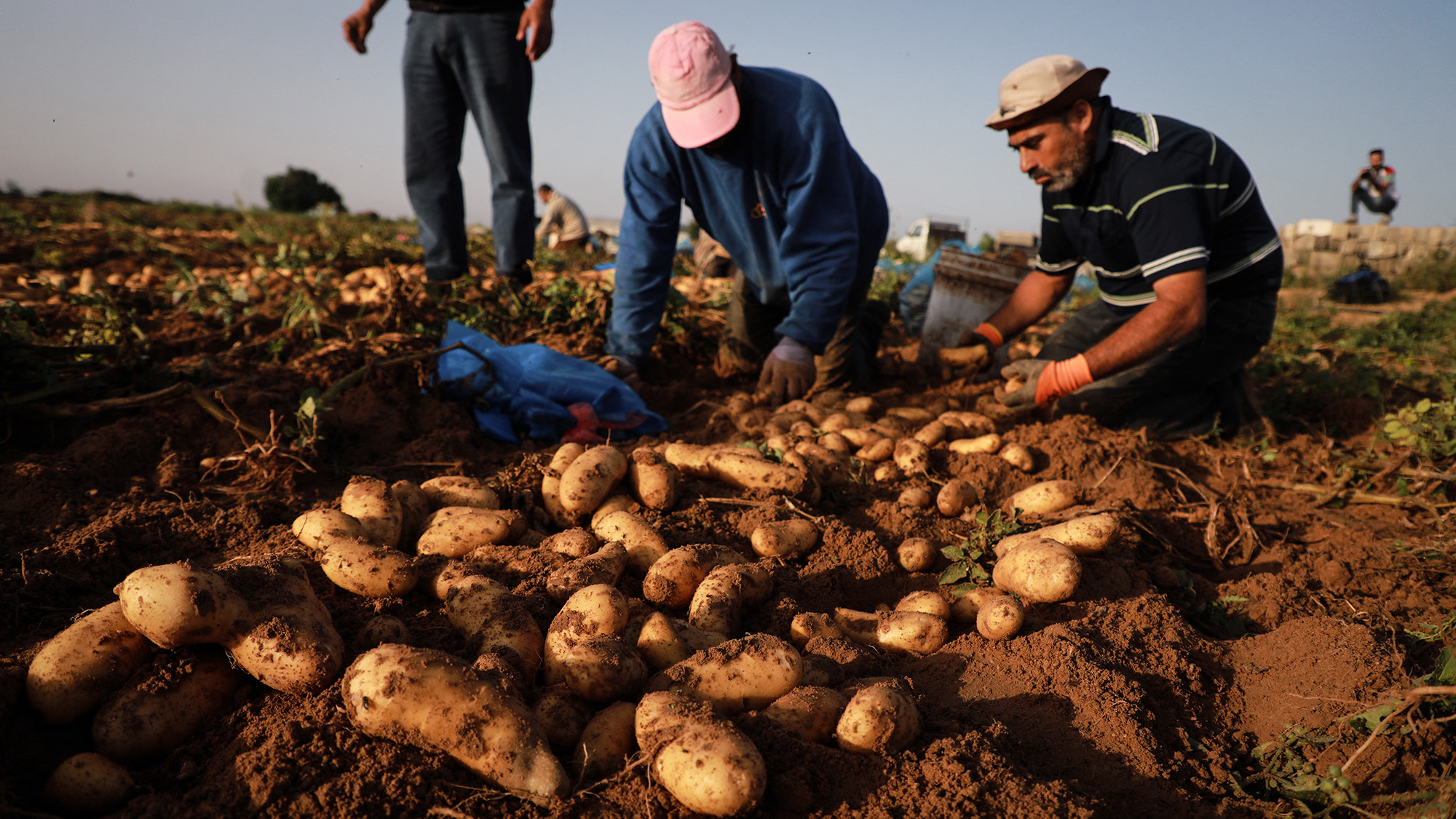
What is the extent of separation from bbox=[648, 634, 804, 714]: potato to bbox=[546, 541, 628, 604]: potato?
0.34 meters

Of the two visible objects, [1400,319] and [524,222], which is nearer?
[524,222]

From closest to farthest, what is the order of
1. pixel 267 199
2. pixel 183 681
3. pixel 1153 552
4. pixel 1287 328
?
1. pixel 183 681
2. pixel 1153 552
3. pixel 1287 328
4. pixel 267 199

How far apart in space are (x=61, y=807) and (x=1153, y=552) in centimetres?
241

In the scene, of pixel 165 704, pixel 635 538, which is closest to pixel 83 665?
pixel 165 704

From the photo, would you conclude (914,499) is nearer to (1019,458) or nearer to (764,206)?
(1019,458)

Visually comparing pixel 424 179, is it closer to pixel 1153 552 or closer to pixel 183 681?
pixel 183 681

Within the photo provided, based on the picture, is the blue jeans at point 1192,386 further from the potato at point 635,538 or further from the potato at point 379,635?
the potato at point 379,635

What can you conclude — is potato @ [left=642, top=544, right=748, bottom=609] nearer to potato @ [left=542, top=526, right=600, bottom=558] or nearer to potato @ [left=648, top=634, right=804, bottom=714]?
potato @ [left=542, top=526, right=600, bottom=558]

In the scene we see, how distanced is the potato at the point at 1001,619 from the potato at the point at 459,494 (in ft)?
4.18

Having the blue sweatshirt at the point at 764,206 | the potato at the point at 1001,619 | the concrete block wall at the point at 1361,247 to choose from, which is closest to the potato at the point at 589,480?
the potato at the point at 1001,619

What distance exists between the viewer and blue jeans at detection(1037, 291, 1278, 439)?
3275mm

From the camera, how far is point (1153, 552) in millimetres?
2117

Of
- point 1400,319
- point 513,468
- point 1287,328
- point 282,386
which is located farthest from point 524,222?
point 1400,319

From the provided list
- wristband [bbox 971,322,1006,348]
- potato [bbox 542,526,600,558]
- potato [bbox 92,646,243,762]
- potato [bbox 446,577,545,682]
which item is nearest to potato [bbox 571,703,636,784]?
potato [bbox 446,577,545,682]
